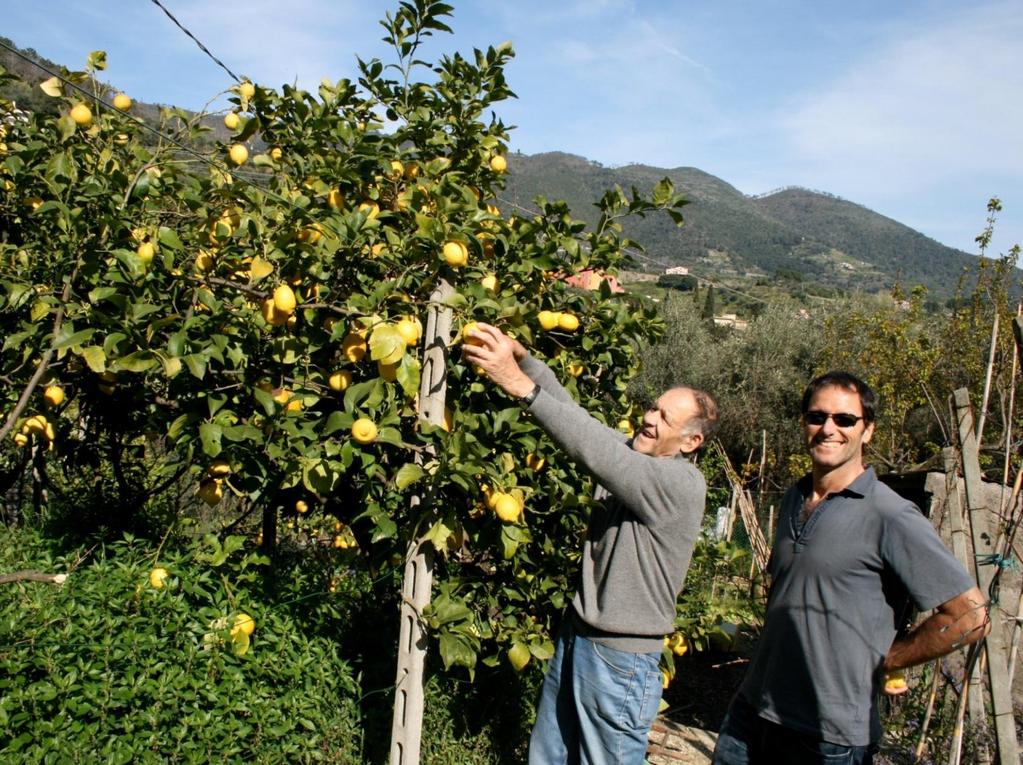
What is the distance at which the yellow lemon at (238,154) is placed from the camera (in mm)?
2412

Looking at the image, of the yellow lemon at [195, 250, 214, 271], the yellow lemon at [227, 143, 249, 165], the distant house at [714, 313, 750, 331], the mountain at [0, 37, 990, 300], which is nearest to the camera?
the yellow lemon at [195, 250, 214, 271]

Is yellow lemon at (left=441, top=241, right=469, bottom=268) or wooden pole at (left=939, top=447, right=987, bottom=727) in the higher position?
yellow lemon at (left=441, top=241, right=469, bottom=268)

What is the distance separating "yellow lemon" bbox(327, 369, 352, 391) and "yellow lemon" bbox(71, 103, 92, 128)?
117cm

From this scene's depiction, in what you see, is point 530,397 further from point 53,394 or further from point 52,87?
point 52,87

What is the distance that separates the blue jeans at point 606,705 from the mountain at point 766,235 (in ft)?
231

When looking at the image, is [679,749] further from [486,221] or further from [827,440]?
[486,221]

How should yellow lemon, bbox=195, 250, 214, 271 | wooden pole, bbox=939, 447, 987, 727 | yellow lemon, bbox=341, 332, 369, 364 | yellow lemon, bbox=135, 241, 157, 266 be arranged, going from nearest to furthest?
1. yellow lemon, bbox=135, 241, 157, 266
2. yellow lemon, bbox=341, 332, 369, 364
3. yellow lemon, bbox=195, 250, 214, 271
4. wooden pole, bbox=939, 447, 987, 727

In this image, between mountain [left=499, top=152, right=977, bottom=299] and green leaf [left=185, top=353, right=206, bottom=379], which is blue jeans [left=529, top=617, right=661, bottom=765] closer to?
green leaf [left=185, top=353, right=206, bottom=379]

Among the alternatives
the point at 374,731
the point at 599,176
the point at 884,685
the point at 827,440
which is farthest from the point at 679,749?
the point at 599,176

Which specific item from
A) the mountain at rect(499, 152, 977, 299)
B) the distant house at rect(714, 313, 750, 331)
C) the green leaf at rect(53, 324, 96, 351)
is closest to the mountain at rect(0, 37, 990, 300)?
the mountain at rect(499, 152, 977, 299)

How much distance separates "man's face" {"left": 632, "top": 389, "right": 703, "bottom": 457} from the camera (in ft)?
6.34

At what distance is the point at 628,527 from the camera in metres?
1.88

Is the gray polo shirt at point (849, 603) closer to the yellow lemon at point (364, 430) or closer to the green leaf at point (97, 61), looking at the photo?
the yellow lemon at point (364, 430)

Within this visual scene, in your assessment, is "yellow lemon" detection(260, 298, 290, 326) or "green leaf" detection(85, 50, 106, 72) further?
"green leaf" detection(85, 50, 106, 72)
